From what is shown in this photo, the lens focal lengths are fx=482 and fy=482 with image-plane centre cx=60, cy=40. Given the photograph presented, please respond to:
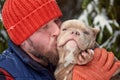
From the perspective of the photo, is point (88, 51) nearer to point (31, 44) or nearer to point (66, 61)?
point (66, 61)

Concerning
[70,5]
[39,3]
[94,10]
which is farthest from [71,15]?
[39,3]

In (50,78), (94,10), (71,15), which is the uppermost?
(50,78)

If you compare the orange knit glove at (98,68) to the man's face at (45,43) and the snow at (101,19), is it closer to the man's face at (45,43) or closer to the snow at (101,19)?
the man's face at (45,43)

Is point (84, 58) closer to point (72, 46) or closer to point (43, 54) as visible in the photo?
point (72, 46)

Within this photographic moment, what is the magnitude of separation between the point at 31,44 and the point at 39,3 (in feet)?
0.78

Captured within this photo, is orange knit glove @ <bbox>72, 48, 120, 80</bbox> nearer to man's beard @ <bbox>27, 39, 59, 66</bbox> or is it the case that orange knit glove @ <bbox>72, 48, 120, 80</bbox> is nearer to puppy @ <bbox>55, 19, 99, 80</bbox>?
puppy @ <bbox>55, 19, 99, 80</bbox>

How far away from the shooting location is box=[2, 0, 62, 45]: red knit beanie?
2654 mm

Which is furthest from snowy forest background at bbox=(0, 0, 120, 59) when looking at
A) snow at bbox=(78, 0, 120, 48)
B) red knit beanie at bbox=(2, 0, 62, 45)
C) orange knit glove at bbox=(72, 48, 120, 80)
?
orange knit glove at bbox=(72, 48, 120, 80)

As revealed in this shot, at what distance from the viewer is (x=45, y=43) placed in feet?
8.58

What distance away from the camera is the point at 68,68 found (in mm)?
2545

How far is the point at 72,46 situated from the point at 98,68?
0.18 meters

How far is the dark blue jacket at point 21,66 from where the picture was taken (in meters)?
2.56

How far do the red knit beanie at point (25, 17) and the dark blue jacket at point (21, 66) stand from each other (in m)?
0.07

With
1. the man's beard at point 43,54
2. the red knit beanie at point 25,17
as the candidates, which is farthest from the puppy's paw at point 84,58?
the red knit beanie at point 25,17
